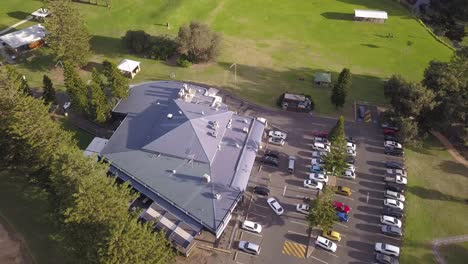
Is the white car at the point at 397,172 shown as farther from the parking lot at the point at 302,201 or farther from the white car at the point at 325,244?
the white car at the point at 325,244

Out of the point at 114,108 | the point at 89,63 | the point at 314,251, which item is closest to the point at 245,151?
the point at 314,251

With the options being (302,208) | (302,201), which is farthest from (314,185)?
(302,208)

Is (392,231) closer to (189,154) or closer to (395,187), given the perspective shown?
(395,187)

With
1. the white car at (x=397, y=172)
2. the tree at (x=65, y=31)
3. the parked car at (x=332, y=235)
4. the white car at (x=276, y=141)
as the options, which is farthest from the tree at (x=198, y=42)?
the parked car at (x=332, y=235)

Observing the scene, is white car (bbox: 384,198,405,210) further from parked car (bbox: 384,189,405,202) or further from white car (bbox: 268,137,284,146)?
white car (bbox: 268,137,284,146)

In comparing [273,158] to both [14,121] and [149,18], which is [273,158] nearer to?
[14,121]
